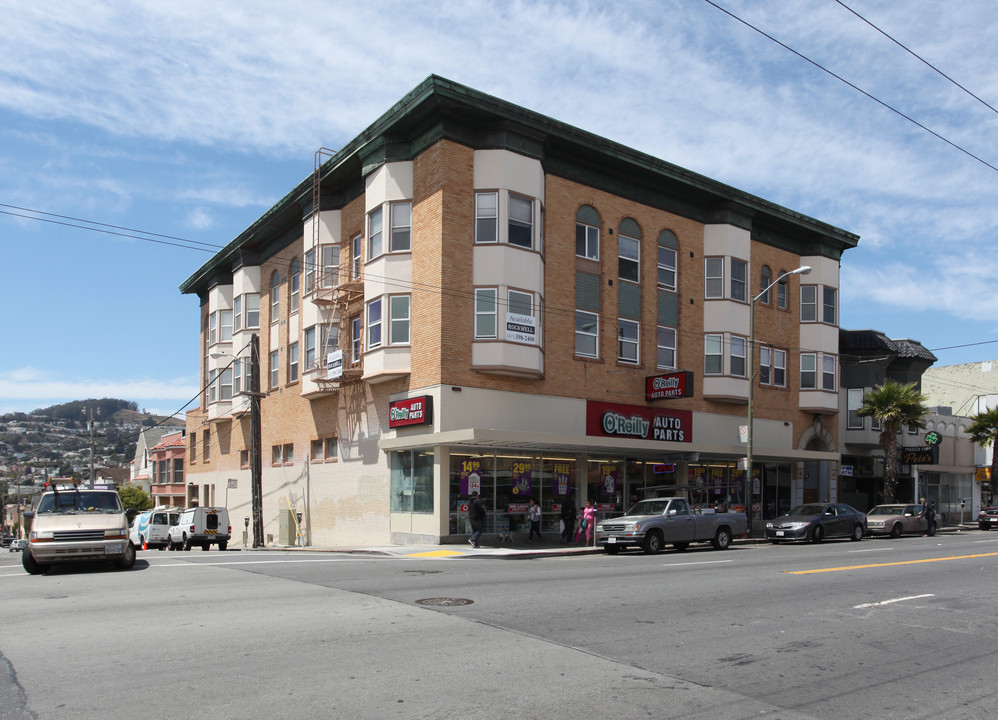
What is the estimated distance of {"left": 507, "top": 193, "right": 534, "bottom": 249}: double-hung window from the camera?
28.4 m

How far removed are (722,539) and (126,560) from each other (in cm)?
1631

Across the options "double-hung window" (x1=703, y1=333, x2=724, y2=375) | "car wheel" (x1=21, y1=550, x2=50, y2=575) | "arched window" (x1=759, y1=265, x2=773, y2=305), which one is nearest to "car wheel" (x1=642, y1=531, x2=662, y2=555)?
"double-hung window" (x1=703, y1=333, x2=724, y2=375)

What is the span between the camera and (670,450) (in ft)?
99.8

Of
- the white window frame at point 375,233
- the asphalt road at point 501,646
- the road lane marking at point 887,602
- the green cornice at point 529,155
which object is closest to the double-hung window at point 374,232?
the white window frame at point 375,233

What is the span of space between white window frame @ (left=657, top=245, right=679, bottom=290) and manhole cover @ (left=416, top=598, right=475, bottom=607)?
2329 cm

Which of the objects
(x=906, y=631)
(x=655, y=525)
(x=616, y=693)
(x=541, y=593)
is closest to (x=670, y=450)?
(x=655, y=525)

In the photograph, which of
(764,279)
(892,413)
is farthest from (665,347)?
(892,413)

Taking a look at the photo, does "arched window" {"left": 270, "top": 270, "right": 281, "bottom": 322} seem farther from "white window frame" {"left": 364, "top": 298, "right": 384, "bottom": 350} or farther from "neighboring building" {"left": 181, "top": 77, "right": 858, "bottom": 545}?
"white window frame" {"left": 364, "top": 298, "right": 384, "bottom": 350}

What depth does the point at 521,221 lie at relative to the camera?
28.6m

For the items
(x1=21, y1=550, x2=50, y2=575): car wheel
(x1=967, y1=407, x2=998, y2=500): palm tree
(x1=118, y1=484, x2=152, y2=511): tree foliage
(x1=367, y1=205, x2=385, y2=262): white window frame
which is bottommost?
(x1=118, y1=484, x2=152, y2=511): tree foliage

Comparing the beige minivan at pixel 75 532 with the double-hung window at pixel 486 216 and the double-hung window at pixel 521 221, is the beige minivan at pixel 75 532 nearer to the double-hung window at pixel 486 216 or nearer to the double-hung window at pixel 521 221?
the double-hung window at pixel 486 216

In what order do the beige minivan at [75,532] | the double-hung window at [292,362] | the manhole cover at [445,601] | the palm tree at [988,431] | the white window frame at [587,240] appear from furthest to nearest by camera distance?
the palm tree at [988,431] < the double-hung window at [292,362] < the white window frame at [587,240] < the beige minivan at [75,532] < the manhole cover at [445,601]

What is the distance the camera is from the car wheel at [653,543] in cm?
2327

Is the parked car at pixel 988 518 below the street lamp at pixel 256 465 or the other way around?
below
